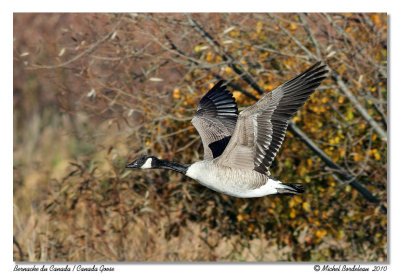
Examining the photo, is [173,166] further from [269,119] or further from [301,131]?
[301,131]

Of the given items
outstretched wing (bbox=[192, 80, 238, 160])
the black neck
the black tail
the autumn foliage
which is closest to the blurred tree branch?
the autumn foliage

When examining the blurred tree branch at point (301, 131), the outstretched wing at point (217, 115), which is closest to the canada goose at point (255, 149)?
the outstretched wing at point (217, 115)

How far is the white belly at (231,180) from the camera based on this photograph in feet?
13.2

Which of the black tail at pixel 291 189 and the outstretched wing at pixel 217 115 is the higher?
the outstretched wing at pixel 217 115

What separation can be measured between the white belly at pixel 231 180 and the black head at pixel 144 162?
32 centimetres

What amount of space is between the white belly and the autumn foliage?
47.7 inches

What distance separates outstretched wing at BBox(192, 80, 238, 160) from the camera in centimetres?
481

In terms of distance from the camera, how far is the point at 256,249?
253 inches

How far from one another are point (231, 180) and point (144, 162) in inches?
24.9

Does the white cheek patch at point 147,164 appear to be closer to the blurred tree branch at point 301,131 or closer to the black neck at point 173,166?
the black neck at point 173,166

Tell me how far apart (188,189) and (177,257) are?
676 mm

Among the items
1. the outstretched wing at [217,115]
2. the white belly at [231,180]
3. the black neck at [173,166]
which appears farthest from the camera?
the outstretched wing at [217,115]

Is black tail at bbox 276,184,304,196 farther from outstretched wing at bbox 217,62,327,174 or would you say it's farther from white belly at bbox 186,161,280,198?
outstretched wing at bbox 217,62,327,174

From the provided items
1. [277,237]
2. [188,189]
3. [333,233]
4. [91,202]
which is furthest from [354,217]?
[91,202]
